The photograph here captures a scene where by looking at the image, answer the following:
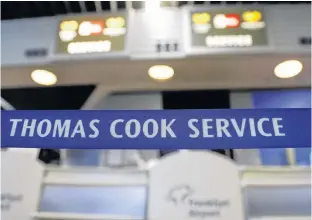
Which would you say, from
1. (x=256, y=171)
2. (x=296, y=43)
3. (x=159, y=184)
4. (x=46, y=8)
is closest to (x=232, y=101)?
(x=296, y=43)

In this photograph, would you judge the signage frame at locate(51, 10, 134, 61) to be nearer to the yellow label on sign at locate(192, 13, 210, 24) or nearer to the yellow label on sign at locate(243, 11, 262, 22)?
the yellow label on sign at locate(192, 13, 210, 24)

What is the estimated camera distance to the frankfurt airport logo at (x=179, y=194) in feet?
7.28

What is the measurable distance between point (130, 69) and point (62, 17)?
584 millimetres

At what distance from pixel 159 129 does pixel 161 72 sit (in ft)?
4.23

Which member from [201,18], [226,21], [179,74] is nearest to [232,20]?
[226,21]

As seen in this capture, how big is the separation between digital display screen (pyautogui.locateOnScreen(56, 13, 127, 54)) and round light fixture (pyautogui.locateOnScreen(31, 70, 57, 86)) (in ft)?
0.83

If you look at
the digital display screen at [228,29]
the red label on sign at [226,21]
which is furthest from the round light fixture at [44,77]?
the red label on sign at [226,21]

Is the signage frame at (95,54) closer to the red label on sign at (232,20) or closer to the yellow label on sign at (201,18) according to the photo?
the yellow label on sign at (201,18)

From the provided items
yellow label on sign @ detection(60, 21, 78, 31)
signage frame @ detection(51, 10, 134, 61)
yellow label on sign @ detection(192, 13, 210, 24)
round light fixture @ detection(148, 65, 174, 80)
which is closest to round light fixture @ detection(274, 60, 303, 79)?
yellow label on sign @ detection(192, 13, 210, 24)

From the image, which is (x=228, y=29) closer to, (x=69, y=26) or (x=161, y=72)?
(x=161, y=72)

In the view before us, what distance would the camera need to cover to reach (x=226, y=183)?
2.26m

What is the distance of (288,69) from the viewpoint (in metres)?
2.82

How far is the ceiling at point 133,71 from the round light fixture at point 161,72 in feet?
0.14

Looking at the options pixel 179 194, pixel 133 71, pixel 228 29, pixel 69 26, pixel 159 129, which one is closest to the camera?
pixel 159 129
